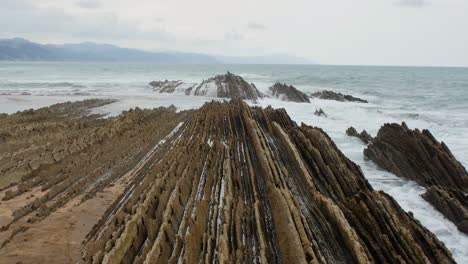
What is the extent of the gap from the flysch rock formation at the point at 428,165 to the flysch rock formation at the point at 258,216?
2.69 m

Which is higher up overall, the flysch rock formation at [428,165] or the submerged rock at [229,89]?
the submerged rock at [229,89]

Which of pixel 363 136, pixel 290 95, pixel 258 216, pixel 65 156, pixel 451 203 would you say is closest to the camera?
pixel 258 216

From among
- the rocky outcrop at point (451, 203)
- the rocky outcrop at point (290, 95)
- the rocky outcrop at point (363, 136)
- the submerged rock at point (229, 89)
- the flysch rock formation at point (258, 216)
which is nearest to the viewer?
the flysch rock formation at point (258, 216)

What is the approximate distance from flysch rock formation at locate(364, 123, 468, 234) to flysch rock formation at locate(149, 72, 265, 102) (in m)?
24.2

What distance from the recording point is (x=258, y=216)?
8172mm

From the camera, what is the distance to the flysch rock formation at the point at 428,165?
10.9 m

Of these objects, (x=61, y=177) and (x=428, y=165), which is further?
(x=428, y=165)

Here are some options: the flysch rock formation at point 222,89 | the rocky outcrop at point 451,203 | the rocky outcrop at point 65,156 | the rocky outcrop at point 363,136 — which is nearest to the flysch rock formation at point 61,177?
the rocky outcrop at point 65,156

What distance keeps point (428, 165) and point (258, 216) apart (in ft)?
28.8

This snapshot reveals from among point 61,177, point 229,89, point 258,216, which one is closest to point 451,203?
point 258,216

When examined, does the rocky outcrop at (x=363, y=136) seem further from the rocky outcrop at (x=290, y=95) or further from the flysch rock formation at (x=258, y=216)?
the rocky outcrop at (x=290, y=95)

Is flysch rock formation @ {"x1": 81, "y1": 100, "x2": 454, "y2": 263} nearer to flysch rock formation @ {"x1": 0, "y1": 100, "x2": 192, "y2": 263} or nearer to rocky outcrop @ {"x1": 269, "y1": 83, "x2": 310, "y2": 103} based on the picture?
flysch rock formation @ {"x1": 0, "y1": 100, "x2": 192, "y2": 263}

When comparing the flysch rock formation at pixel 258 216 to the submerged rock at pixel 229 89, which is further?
the submerged rock at pixel 229 89

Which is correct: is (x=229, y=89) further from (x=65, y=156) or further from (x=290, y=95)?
(x=65, y=156)
